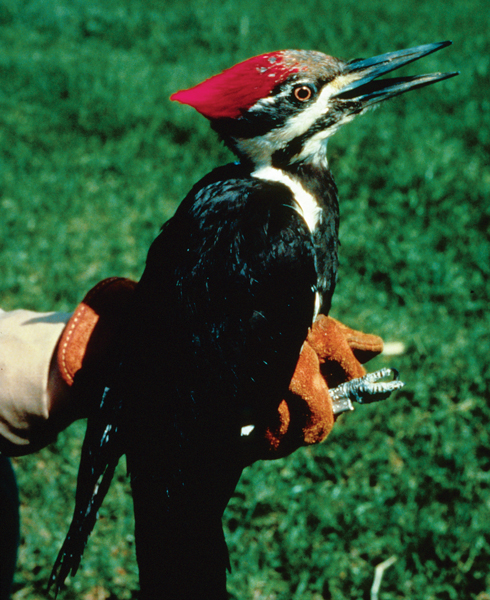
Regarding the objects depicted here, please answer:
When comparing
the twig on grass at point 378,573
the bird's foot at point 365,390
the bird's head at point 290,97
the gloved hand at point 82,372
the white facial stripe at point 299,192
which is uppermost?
the bird's head at point 290,97

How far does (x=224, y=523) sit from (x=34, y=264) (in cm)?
255

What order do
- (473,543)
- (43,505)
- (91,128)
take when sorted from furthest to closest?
(91,128), (43,505), (473,543)

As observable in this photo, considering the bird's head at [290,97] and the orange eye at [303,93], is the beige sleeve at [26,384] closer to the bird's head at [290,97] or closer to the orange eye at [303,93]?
the bird's head at [290,97]

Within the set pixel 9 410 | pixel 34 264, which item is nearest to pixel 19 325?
pixel 9 410

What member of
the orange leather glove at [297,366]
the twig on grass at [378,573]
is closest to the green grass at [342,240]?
the twig on grass at [378,573]

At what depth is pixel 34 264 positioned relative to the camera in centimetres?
434

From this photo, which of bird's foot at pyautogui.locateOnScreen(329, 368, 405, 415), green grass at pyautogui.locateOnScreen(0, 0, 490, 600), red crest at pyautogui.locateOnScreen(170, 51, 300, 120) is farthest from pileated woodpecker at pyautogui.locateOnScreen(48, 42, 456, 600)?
green grass at pyautogui.locateOnScreen(0, 0, 490, 600)

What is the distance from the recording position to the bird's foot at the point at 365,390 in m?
2.05

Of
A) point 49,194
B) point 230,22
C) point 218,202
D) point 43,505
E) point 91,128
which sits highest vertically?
point 230,22

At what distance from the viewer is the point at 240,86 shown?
1.81 meters

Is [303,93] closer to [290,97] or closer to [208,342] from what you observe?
[290,97]

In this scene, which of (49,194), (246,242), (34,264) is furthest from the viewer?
(49,194)

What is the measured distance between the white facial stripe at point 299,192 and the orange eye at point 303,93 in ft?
0.85

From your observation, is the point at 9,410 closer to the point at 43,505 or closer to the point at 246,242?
the point at 246,242
